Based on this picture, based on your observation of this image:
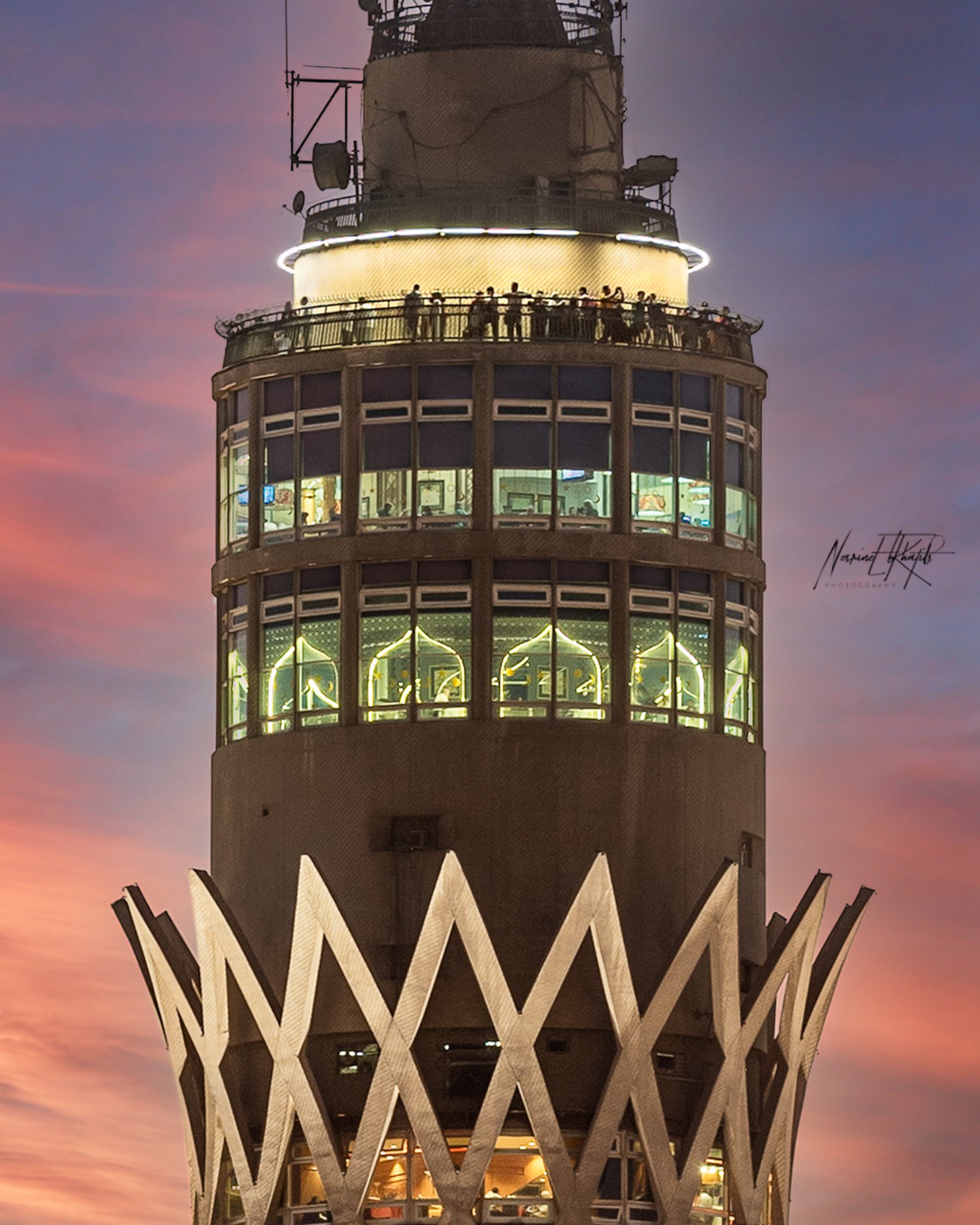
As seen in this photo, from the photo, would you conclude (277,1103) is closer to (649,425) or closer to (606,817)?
(606,817)

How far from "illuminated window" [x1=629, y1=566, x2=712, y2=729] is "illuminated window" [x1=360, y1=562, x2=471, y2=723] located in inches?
183

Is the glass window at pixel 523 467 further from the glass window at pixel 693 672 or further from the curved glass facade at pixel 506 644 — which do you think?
the glass window at pixel 693 672

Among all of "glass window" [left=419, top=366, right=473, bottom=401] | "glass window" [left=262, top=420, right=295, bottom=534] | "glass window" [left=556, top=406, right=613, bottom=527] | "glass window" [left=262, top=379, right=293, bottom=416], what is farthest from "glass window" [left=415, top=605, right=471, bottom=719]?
"glass window" [left=262, top=379, right=293, bottom=416]

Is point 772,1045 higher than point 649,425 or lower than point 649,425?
lower

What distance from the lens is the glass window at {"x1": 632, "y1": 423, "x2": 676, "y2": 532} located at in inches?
4668

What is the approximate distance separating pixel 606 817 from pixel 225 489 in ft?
49.6

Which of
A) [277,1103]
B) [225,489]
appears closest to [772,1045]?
[277,1103]

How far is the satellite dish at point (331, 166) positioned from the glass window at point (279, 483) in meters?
7.64

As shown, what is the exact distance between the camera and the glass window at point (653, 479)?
118562 millimetres

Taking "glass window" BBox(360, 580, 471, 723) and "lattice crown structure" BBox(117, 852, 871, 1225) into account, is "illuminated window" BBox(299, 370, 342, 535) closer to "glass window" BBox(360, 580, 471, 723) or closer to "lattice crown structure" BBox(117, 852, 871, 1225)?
"glass window" BBox(360, 580, 471, 723)

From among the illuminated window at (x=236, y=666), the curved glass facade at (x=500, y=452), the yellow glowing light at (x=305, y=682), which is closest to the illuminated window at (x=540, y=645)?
the curved glass facade at (x=500, y=452)

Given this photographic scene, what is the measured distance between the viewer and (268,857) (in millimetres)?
118688

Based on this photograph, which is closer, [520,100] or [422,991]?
[422,991]

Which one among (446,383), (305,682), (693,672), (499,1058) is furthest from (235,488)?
(499,1058)
